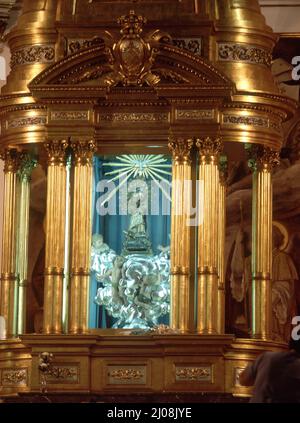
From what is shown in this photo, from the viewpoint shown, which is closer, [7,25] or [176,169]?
[176,169]

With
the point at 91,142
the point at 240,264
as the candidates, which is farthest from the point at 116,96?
the point at 240,264

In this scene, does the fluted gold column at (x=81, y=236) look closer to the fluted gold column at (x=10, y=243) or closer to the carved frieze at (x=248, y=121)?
the fluted gold column at (x=10, y=243)

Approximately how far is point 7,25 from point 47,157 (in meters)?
3.68

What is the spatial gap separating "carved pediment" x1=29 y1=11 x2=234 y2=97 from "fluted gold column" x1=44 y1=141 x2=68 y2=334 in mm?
901

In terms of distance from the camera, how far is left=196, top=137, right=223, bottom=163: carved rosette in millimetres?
25422

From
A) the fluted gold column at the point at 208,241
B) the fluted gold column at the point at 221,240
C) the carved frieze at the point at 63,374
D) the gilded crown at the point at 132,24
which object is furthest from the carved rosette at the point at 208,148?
the carved frieze at the point at 63,374

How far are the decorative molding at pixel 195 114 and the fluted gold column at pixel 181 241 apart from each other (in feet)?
0.99

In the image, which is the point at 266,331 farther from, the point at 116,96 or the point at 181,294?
the point at 116,96

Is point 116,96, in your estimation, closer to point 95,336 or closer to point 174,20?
point 174,20

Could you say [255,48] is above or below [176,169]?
above

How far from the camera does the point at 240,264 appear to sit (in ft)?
95.0

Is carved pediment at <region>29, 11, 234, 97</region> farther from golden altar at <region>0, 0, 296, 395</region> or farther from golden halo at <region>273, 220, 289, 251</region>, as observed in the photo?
golden halo at <region>273, 220, 289, 251</region>

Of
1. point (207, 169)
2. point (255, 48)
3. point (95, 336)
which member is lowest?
point (95, 336)

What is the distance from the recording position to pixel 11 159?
26359 mm
